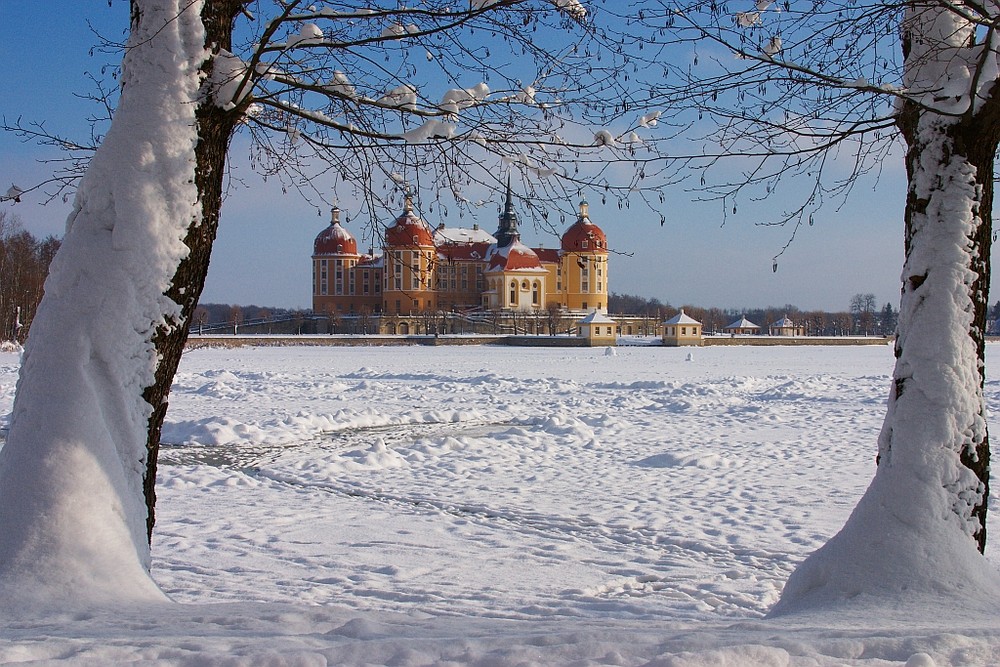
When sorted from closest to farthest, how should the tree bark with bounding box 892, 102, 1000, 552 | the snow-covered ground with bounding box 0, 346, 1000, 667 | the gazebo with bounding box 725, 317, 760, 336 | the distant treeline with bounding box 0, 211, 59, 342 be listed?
1. the snow-covered ground with bounding box 0, 346, 1000, 667
2. the tree bark with bounding box 892, 102, 1000, 552
3. the distant treeline with bounding box 0, 211, 59, 342
4. the gazebo with bounding box 725, 317, 760, 336

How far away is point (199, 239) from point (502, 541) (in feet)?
12.1

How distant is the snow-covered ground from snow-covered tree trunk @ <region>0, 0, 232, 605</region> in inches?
23.9

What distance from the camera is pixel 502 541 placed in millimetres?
7051

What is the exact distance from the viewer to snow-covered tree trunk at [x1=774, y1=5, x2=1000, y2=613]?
4426mm

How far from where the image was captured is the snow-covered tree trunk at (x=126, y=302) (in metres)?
3.93

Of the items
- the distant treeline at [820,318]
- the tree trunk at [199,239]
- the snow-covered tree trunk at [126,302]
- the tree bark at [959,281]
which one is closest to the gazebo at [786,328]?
the distant treeline at [820,318]

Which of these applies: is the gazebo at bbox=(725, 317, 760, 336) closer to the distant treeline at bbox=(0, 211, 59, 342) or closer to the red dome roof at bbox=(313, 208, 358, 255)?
the red dome roof at bbox=(313, 208, 358, 255)

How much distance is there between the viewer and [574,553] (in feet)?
22.0

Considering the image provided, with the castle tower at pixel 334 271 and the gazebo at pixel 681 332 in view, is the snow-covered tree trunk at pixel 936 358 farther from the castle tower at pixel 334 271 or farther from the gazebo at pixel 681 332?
the castle tower at pixel 334 271

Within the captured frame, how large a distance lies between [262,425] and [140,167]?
34.7 ft

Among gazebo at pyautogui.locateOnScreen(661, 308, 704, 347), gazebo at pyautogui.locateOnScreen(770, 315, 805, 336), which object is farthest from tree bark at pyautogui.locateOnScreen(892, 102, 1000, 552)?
gazebo at pyautogui.locateOnScreen(770, 315, 805, 336)

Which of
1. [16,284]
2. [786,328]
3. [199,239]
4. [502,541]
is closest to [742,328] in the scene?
[786,328]

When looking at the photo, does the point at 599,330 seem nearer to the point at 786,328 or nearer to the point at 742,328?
the point at 742,328

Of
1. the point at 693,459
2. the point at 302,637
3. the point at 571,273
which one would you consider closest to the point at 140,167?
the point at 302,637
